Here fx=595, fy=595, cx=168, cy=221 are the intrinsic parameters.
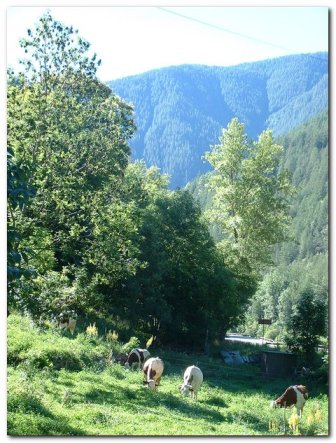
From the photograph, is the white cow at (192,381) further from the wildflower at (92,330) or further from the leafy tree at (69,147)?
the wildflower at (92,330)

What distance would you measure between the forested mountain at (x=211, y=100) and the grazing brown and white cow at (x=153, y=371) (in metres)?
2.74

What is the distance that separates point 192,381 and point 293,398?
5.14 ft

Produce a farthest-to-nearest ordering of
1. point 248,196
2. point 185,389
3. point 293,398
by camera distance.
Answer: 1. point 248,196
2. point 185,389
3. point 293,398

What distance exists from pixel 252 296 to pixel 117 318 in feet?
9.28

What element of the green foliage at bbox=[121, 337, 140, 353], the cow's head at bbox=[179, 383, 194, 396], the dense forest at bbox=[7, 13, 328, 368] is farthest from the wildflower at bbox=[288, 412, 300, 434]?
the green foliage at bbox=[121, 337, 140, 353]

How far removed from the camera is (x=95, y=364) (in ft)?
27.2

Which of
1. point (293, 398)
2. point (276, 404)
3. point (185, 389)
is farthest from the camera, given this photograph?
point (185, 389)

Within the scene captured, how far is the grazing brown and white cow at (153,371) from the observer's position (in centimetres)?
776

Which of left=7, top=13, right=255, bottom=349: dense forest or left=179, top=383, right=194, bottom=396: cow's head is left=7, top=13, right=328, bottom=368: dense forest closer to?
left=7, top=13, right=255, bottom=349: dense forest

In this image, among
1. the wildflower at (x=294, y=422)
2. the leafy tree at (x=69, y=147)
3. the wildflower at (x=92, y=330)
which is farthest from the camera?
the wildflower at (x=92, y=330)

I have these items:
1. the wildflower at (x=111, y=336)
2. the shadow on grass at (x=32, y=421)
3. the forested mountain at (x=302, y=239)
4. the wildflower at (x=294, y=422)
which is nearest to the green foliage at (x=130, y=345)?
the wildflower at (x=111, y=336)

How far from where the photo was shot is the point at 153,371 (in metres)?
8.12

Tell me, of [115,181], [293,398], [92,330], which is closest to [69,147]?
[115,181]

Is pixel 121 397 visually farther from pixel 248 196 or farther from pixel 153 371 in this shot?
pixel 248 196
